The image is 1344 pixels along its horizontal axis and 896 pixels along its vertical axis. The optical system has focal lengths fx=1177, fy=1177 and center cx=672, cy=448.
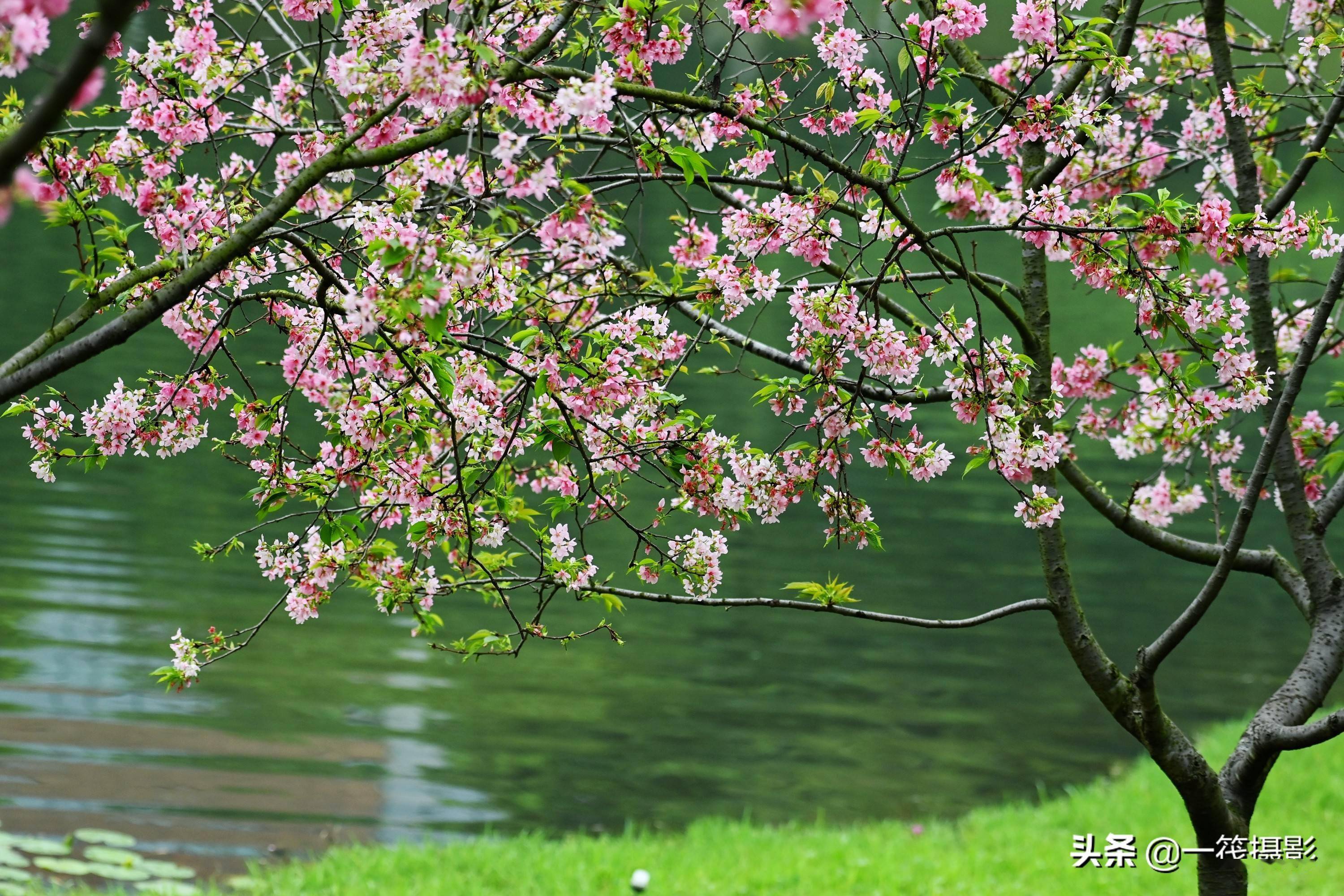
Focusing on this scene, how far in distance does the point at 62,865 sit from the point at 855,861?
5.26m

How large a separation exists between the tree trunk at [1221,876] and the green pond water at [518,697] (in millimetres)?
6116

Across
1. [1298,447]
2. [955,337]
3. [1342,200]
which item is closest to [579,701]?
[1298,447]

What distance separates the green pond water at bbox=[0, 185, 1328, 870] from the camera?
30.8 ft

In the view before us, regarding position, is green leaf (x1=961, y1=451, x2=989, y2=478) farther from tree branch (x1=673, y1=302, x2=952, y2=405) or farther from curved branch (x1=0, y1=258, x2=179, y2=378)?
curved branch (x1=0, y1=258, x2=179, y2=378)

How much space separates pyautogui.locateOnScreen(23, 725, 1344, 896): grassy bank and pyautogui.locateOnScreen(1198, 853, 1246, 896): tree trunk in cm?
344

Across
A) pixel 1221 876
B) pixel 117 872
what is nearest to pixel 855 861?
pixel 1221 876

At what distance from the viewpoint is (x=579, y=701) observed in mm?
12297

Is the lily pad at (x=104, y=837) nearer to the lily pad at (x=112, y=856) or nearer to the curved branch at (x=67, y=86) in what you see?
the lily pad at (x=112, y=856)

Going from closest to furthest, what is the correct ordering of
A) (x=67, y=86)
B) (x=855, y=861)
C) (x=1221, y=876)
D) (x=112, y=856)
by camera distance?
(x=67, y=86) → (x=1221, y=876) → (x=855, y=861) → (x=112, y=856)

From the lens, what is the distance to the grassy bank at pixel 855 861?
7.34 m

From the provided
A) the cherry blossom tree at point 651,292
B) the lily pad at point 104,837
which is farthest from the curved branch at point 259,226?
the lily pad at point 104,837

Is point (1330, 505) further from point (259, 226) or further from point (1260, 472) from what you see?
point (259, 226)

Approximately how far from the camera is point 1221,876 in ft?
12.9

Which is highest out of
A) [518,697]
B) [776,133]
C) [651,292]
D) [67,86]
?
[776,133]
